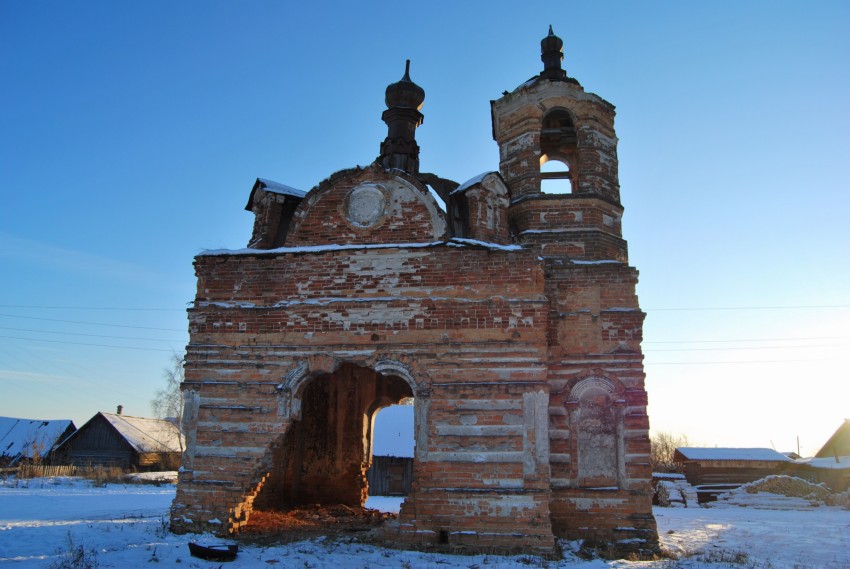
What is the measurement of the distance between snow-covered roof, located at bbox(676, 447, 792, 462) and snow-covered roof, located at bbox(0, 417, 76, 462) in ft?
100

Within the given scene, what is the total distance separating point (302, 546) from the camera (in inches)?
325

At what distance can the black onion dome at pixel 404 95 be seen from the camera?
526 inches

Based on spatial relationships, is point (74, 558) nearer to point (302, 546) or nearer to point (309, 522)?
point (302, 546)

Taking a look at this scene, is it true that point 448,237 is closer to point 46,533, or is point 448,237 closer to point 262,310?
point 262,310

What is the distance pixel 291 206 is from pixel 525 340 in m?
4.85

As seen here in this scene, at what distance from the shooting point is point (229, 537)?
8.56 m

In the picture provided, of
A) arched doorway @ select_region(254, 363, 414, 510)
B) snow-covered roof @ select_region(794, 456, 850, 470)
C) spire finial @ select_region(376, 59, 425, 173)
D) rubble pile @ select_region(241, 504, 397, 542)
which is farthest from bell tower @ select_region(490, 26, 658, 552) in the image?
snow-covered roof @ select_region(794, 456, 850, 470)

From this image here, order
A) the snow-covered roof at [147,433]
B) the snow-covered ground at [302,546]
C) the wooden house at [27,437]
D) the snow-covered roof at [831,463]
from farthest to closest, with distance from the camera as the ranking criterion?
the wooden house at [27,437]
the snow-covered roof at [147,433]
the snow-covered roof at [831,463]
the snow-covered ground at [302,546]

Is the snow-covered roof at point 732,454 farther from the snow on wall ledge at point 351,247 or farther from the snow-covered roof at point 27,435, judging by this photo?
the snow-covered roof at point 27,435

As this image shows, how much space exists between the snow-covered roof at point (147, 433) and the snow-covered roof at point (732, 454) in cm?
2414

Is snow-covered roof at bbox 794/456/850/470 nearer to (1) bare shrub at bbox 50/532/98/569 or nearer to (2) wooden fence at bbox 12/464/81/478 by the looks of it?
(1) bare shrub at bbox 50/532/98/569

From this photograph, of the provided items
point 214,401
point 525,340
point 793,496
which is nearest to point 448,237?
point 525,340

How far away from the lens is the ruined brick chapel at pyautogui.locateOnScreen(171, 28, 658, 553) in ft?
28.0

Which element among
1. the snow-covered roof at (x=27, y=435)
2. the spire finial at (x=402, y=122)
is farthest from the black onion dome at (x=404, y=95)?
the snow-covered roof at (x=27, y=435)
